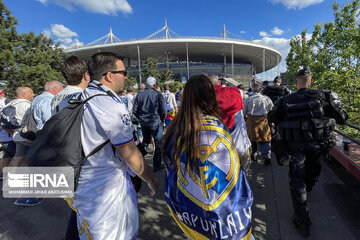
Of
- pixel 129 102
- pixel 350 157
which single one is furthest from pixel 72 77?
pixel 350 157

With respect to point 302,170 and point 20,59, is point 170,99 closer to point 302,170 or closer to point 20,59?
point 302,170

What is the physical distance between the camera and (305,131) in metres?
2.20

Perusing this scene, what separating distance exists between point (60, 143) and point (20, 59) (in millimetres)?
17954

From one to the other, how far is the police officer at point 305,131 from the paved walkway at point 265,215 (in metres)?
0.29

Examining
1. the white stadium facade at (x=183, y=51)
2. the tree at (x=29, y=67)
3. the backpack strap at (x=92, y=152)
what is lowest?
the backpack strap at (x=92, y=152)

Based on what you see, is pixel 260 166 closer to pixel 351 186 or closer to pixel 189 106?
pixel 351 186

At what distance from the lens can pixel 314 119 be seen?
85.6 inches

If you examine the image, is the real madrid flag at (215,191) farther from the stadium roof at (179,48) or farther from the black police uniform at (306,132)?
the stadium roof at (179,48)

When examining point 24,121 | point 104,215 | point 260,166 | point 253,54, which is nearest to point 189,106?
point 104,215

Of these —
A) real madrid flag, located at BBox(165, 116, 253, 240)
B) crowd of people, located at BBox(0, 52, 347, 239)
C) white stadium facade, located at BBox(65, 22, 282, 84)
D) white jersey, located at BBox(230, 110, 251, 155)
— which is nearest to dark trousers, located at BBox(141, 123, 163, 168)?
white jersey, located at BBox(230, 110, 251, 155)

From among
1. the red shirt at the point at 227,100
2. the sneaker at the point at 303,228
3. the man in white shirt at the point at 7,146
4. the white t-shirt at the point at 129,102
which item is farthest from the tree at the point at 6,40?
the sneaker at the point at 303,228

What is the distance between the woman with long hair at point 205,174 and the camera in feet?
3.84

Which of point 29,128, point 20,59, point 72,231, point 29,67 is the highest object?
point 20,59

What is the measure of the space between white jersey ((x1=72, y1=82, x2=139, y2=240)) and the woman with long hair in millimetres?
427
